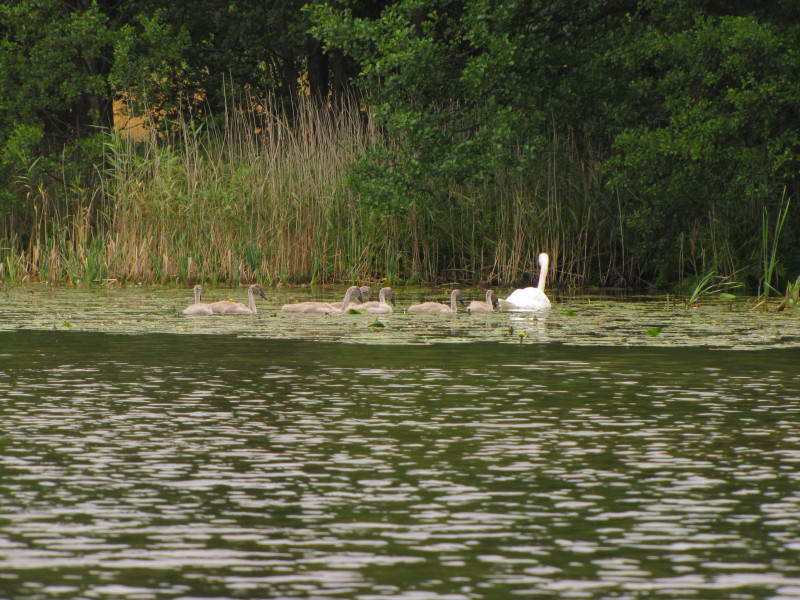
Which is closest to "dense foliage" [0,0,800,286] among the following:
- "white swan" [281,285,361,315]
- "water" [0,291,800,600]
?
"white swan" [281,285,361,315]

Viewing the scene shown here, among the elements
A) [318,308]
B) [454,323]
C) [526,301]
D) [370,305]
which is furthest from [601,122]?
[454,323]

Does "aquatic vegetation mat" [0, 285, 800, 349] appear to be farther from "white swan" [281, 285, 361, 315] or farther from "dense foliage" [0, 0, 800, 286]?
"dense foliage" [0, 0, 800, 286]

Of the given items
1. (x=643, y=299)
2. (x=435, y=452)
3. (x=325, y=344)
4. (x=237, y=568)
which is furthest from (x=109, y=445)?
(x=643, y=299)

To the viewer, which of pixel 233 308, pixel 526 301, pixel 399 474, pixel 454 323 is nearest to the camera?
pixel 399 474

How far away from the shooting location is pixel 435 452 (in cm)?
773

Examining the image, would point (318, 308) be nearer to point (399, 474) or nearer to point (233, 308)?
point (233, 308)

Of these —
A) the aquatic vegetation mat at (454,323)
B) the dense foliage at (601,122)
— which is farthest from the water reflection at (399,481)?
the dense foliage at (601,122)

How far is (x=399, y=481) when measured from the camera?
6.95 m

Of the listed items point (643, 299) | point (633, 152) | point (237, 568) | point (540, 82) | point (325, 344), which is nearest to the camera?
point (237, 568)

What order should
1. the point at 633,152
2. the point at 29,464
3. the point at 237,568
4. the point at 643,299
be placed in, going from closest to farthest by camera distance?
the point at 237,568
the point at 29,464
the point at 643,299
the point at 633,152

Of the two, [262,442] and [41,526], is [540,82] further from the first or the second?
[41,526]

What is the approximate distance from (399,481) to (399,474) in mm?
172

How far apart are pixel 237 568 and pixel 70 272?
17910 millimetres

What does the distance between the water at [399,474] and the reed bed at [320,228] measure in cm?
980
